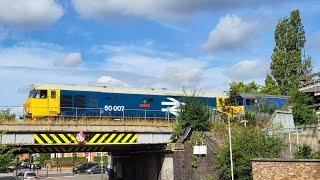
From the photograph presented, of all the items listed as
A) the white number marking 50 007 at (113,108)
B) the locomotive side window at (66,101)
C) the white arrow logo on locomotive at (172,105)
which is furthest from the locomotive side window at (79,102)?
the white arrow logo on locomotive at (172,105)

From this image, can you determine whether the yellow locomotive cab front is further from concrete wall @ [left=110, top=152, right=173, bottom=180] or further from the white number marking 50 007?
concrete wall @ [left=110, top=152, right=173, bottom=180]

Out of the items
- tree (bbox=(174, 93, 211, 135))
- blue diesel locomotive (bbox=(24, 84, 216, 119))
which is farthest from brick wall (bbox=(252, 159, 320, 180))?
blue diesel locomotive (bbox=(24, 84, 216, 119))

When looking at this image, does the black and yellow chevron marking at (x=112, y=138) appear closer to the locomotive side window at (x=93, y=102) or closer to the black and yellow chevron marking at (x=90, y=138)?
the black and yellow chevron marking at (x=90, y=138)

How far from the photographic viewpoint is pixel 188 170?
37438mm

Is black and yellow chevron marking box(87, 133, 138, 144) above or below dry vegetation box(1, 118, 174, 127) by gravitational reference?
below

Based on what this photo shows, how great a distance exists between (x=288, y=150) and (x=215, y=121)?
326 inches

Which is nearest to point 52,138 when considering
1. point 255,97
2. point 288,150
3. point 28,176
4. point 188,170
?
point 188,170

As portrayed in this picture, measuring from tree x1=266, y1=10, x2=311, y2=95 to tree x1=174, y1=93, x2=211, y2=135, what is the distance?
31067 millimetres

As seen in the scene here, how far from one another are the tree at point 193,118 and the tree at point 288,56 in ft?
102

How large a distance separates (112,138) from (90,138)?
68.6 inches

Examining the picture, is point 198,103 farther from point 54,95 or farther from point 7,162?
point 7,162

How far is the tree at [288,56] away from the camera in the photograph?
68.5m

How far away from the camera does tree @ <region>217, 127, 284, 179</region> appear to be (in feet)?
107

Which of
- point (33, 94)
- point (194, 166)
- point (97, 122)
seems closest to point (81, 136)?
point (97, 122)
